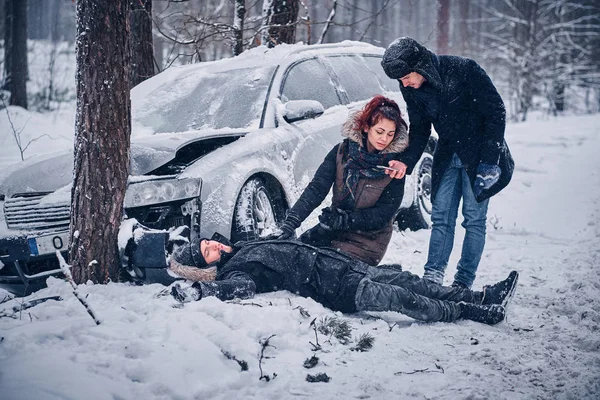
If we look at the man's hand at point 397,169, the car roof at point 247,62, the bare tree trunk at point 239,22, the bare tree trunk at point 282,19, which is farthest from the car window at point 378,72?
the man's hand at point 397,169

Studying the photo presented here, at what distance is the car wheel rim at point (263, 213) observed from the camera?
4.12m

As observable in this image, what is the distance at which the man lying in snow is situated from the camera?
3098 millimetres

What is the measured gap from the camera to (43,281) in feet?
11.6

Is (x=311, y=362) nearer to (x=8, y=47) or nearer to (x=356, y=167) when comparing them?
(x=356, y=167)

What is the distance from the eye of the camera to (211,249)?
3275 millimetres

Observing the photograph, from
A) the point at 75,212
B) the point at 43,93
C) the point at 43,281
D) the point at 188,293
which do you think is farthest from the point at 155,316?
the point at 43,93

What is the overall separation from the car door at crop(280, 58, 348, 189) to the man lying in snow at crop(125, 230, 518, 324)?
141cm

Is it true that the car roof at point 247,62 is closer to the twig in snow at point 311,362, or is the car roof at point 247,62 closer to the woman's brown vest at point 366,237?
the woman's brown vest at point 366,237

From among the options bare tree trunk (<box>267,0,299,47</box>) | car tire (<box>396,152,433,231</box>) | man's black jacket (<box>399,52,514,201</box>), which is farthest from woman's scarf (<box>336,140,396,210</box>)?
bare tree trunk (<box>267,0,299,47</box>)

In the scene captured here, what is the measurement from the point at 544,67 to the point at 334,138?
20220 mm

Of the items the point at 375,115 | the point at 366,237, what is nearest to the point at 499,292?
the point at 366,237

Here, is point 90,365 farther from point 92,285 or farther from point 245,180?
point 245,180

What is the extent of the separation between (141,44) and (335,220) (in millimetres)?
4510

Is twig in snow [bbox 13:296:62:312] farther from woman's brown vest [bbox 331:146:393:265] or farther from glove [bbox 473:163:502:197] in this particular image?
glove [bbox 473:163:502:197]
